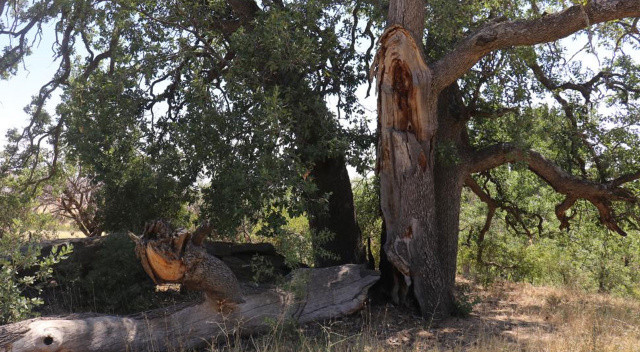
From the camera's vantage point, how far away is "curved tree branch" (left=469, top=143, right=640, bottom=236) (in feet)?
34.6

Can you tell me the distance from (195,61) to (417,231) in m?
4.34

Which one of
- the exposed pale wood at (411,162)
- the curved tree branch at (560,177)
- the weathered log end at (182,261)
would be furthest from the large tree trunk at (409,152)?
the weathered log end at (182,261)

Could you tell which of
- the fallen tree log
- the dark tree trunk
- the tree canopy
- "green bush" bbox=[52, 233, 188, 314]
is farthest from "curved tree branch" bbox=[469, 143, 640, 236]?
"green bush" bbox=[52, 233, 188, 314]

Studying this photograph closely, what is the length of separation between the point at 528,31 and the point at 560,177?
351 cm

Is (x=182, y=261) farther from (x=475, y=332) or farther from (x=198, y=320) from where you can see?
(x=475, y=332)

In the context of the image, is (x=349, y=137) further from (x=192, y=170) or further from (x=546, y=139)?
(x=546, y=139)

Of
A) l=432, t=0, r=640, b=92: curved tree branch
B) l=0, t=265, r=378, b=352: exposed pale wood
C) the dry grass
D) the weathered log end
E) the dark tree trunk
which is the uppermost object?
l=432, t=0, r=640, b=92: curved tree branch

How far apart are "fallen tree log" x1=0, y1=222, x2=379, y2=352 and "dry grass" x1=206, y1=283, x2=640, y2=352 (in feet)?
0.88

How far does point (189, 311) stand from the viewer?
7527 millimetres

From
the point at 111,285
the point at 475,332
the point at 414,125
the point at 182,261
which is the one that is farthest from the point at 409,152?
the point at 111,285

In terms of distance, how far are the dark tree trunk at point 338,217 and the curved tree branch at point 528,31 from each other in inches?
103

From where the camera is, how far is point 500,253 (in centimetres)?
1502

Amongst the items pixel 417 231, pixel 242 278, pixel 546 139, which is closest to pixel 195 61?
pixel 242 278

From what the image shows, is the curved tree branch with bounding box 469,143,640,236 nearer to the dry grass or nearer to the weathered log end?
the dry grass
